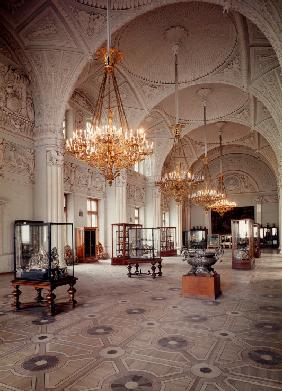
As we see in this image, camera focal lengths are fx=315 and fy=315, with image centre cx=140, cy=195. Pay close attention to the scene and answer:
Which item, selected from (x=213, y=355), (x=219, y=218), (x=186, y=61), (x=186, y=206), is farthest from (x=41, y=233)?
(x=219, y=218)

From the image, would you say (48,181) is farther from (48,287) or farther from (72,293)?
(48,287)

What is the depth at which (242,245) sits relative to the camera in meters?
13.8

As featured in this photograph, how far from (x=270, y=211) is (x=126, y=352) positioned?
28150 millimetres

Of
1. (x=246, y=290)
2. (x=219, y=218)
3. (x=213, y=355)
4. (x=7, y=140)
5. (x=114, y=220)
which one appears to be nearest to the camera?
(x=213, y=355)

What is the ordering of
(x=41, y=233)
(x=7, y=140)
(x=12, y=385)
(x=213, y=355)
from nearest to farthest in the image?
(x=12, y=385), (x=213, y=355), (x=41, y=233), (x=7, y=140)

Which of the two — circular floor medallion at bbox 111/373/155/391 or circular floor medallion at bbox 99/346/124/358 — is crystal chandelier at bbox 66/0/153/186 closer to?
circular floor medallion at bbox 99/346/124/358

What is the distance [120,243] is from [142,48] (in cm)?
874

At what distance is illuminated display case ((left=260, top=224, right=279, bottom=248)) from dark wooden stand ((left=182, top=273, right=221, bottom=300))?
22999 mm

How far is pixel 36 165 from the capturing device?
1184 centimetres

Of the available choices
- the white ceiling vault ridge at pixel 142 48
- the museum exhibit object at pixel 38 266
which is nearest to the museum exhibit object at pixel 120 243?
the white ceiling vault ridge at pixel 142 48

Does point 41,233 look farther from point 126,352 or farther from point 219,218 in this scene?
point 219,218

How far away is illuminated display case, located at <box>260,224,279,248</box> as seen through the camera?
92.2 ft

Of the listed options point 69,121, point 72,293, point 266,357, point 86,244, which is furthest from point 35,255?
point 69,121

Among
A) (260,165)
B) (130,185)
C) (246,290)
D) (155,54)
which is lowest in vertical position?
(246,290)
